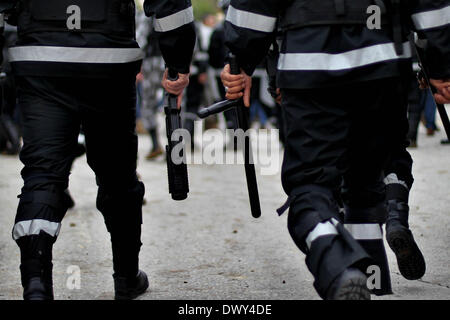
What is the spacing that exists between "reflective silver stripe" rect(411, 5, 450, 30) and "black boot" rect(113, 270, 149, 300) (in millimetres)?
1849

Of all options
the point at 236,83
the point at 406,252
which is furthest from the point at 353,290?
the point at 406,252

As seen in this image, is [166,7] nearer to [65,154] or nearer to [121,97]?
[121,97]

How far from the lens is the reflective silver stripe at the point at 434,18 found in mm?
3295

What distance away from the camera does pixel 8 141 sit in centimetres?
1213

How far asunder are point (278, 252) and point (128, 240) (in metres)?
1.36

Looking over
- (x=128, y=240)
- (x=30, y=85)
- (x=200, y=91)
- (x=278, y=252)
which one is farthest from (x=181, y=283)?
(x=200, y=91)

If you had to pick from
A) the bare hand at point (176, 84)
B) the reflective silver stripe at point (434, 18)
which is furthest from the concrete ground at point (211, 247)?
the reflective silver stripe at point (434, 18)

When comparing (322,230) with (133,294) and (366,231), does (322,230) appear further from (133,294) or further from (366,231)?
(133,294)

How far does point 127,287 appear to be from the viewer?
426cm

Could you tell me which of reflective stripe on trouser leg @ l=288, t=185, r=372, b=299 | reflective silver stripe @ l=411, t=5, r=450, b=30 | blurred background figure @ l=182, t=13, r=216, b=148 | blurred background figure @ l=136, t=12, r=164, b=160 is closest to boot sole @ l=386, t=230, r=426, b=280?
reflective stripe on trouser leg @ l=288, t=185, r=372, b=299

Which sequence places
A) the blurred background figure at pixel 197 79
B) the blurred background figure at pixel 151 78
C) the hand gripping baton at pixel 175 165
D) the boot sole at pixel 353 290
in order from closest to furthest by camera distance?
the boot sole at pixel 353 290 < the hand gripping baton at pixel 175 165 < the blurred background figure at pixel 151 78 < the blurred background figure at pixel 197 79

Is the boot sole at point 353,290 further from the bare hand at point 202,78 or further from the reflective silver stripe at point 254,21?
the bare hand at point 202,78

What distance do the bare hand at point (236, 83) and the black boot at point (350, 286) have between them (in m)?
0.96

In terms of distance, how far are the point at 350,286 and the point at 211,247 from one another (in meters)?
2.55
